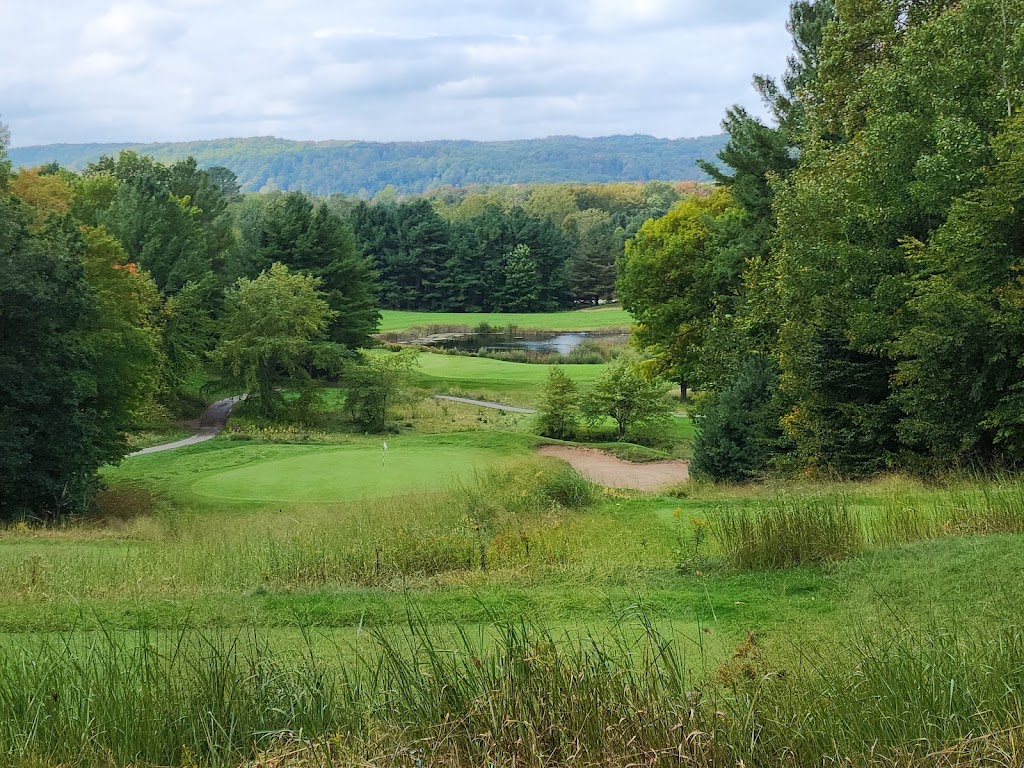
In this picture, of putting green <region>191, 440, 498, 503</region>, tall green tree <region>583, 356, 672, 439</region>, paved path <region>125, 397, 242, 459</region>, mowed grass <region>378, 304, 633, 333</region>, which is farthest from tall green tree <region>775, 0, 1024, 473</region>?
mowed grass <region>378, 304, 633, 333</region>

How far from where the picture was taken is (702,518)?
12375 mm

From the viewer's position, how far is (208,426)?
4225cm

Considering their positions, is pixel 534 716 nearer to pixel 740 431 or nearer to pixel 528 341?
pixel 740 431

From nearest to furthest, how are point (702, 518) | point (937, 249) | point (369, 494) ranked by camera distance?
point (702, 518)
point (937, 249)
point (369, 494)

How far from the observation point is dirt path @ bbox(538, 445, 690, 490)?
24844 mm

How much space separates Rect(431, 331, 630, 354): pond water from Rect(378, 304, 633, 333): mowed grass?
2.93 m

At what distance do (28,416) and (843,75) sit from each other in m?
23.1

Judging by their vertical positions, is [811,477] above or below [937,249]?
below

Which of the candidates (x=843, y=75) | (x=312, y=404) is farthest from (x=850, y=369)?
(x=312, y=404)

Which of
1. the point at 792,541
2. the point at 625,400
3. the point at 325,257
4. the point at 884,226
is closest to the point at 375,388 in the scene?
the point at 625,400

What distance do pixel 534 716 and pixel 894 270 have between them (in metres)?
18.3

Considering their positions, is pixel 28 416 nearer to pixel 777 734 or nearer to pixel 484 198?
pixel 777 734

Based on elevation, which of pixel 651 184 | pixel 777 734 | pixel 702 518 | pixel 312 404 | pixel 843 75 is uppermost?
pixel 651 184

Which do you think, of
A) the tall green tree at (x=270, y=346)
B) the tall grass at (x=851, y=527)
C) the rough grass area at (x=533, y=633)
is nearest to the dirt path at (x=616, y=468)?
the rough grass area at (x=533, y=633)
